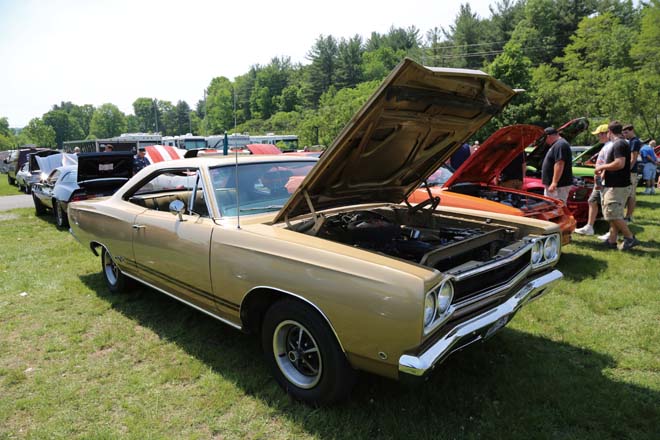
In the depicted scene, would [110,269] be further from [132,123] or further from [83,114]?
[83,114]

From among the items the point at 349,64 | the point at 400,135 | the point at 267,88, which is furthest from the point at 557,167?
the point at 267,88

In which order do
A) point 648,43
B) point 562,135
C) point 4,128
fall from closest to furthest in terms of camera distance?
point 562,135 < point 648,43 < point 4,128

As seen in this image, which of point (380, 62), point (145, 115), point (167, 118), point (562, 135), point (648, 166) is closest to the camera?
point (562, 135)

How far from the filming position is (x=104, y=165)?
8.14 meters

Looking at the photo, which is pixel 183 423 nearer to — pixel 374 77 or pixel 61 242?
pixel 61 242

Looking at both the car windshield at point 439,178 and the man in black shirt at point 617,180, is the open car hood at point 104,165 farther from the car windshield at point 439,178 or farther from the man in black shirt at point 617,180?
the man in black shirt at point 617,180

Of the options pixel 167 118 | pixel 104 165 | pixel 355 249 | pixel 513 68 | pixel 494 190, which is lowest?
pixel 494 190

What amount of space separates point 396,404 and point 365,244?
118 cm

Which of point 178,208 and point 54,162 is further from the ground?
point 54,162

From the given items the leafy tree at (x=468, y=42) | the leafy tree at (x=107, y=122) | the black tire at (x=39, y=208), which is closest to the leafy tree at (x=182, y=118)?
the leafy tree at (x=107, y=122)

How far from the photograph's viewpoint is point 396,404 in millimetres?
2762

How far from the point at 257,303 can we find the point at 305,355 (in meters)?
0.48

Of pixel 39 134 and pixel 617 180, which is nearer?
pixel 617 180

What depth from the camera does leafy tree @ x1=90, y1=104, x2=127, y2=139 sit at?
418 feet
